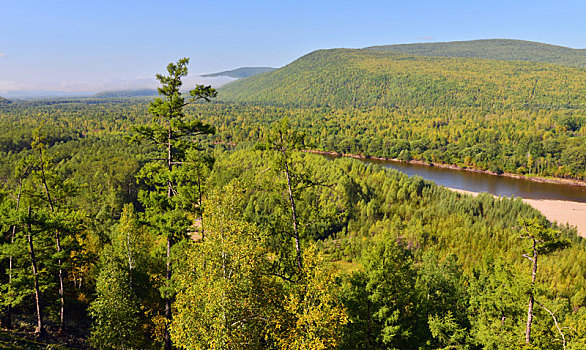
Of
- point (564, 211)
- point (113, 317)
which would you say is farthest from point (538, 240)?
point (564, 211)

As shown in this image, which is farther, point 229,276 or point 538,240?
point 538,240

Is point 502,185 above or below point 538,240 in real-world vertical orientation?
below

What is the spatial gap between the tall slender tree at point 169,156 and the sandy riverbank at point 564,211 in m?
74.9

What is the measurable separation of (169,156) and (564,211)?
8733 cm

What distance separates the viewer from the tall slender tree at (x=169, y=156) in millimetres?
16344

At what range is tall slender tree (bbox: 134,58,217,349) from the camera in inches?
643

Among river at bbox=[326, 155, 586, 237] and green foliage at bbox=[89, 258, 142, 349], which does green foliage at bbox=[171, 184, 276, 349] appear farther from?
river at bbox=[326, 155, 586, 237]

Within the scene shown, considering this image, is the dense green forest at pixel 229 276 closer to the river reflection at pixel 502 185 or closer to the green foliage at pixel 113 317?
the green foliage at pixel 113 317

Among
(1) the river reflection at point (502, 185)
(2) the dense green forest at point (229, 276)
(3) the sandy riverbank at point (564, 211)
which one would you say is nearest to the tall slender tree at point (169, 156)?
(2) the dense green forest at point (229, 276)

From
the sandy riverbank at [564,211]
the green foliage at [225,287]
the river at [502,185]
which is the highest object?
the green foliage at [225,287]

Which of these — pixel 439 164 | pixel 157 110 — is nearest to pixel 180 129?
pixel 157 110

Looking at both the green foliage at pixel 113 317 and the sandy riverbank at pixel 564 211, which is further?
the sandy riverbank at pixel 564 211

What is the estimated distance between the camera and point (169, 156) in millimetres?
17766

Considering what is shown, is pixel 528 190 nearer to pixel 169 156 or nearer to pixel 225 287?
pixel 169 156
